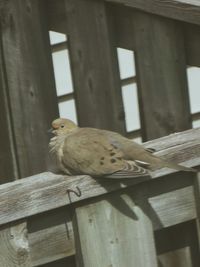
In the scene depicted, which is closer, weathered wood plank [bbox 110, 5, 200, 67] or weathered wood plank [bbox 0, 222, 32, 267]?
weathered wood plank [bbox 0, 222, 32, 267]

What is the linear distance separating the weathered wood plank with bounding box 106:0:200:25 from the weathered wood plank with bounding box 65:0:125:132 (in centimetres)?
25

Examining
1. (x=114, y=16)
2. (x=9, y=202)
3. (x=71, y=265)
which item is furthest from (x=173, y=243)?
(x=114, y=16)

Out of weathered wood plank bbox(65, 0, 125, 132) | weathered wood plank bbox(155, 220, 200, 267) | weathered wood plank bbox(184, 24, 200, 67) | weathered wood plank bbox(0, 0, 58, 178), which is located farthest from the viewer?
weathered wood plank bbox(0, 0, 58, 178)

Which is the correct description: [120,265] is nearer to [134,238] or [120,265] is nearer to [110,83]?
[134,238]

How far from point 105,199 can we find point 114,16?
4.05 feet

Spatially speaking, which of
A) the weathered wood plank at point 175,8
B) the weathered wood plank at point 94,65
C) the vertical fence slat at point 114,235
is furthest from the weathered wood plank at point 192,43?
the vertical fence slat at point 114,235

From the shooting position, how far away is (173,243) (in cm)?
273

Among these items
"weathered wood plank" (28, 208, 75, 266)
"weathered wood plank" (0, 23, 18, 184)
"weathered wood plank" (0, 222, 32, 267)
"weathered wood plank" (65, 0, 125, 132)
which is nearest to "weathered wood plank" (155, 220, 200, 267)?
"weathered wood plank" (28, 208, 75, 266)

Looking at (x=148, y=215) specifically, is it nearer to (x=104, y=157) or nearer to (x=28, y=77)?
(x=104, y=157)

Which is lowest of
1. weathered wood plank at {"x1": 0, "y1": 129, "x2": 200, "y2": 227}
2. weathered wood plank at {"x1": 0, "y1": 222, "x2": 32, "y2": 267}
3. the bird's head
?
weathered wood plank at {"x1": 0, "y1": 222, "x2": 32, "y2": 267}

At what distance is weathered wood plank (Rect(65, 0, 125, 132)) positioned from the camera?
3.56m

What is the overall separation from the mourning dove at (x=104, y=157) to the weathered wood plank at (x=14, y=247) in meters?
0.30

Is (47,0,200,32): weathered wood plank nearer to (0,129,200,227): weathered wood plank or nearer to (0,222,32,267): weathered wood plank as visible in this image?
(0,129,200,227): weathered wood plank

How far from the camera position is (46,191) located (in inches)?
93.5
